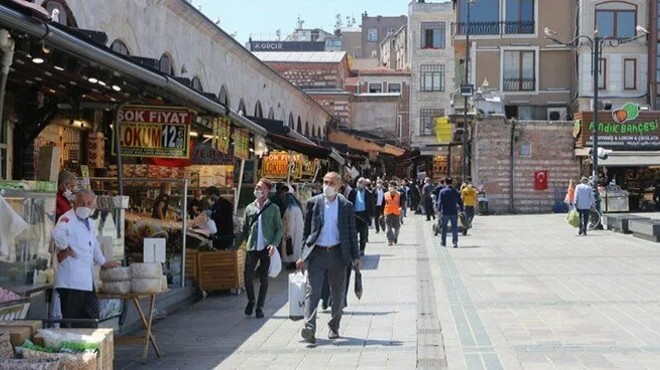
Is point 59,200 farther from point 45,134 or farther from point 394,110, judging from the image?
point 394,110

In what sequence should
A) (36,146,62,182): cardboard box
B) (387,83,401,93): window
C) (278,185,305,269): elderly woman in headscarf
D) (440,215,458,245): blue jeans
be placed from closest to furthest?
1. (36,146,62,182): cardboard box
2. (278,185,305,269): elderly woman in headscarf
3. (440,215,458,245): blue jeans
4. (387,83,401,93): window

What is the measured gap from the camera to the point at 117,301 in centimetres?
999

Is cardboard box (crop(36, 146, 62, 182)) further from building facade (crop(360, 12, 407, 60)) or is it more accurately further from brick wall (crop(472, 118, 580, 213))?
building facade (crop(360, 12, 407, 60))

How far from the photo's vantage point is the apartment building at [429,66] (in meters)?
67.5

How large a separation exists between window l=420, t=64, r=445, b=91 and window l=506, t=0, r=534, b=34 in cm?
2032

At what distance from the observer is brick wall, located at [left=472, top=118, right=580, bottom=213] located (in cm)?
4272

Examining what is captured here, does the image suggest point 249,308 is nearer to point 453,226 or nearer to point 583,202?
point 453,226

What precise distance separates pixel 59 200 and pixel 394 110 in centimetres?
5556

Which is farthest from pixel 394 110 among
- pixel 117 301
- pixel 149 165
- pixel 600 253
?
pixel 117 301

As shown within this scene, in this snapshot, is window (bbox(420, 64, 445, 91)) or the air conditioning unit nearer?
the air conditioning unit

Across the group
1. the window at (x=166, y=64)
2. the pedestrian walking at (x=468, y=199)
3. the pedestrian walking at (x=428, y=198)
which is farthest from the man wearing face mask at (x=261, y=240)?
the pedestrian walking at (x=428, y=198)

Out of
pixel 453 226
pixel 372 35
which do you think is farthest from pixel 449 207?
pixel 372 35

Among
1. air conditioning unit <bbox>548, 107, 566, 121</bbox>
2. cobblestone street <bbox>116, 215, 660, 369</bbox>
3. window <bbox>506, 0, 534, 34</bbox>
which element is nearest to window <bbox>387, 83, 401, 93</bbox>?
window <bbox>506, 0, 534, 34</bbox>

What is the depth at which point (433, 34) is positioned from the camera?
69750mm
